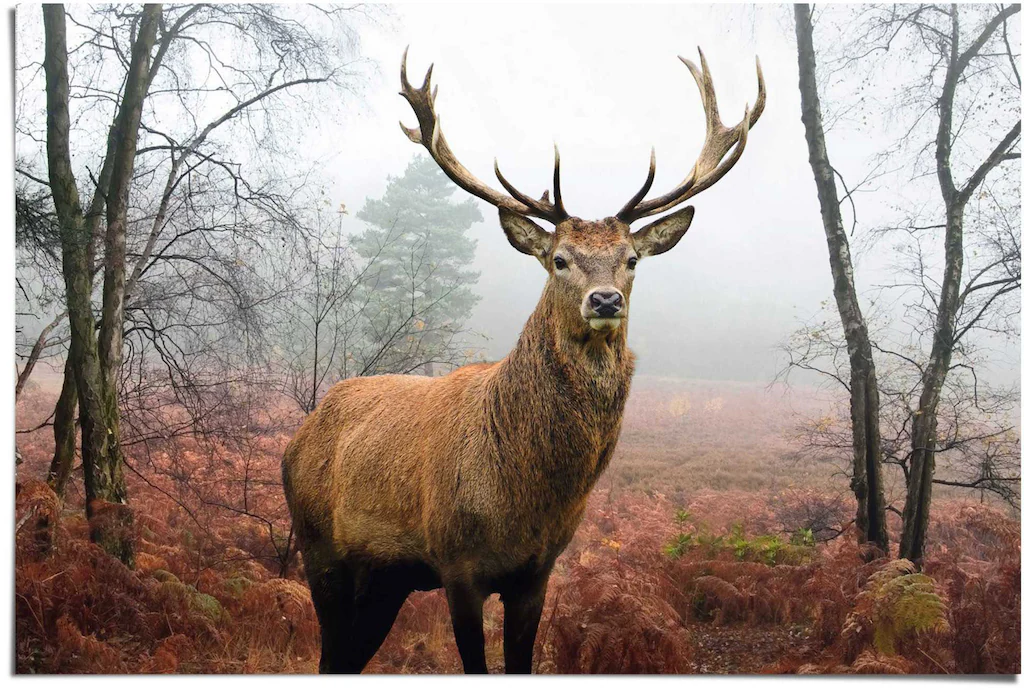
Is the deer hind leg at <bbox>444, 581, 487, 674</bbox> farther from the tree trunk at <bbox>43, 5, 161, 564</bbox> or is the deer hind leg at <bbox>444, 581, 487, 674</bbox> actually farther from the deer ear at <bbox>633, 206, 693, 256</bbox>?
the tree trunk at <bbox>43, 5, 161, 564</bbox>

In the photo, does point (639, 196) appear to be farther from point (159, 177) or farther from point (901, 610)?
point (159, 177)

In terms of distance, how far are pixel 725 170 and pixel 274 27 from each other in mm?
2804

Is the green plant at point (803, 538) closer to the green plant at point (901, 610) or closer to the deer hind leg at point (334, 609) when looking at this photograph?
the green plant at point (901, 610)

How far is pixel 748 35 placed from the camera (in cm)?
456

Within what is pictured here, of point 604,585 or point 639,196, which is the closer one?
point 639,196

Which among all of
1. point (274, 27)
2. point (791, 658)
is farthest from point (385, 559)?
point (274, 27)

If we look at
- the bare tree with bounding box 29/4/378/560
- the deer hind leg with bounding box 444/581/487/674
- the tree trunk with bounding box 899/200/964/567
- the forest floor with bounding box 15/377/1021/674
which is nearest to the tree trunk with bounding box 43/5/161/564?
the bare tree with bounding box 29/4/378/560

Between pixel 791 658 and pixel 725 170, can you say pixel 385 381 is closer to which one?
pixel 725 170

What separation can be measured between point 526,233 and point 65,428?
2.75 meters

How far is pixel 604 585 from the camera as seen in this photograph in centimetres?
385

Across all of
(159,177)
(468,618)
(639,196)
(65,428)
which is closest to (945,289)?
(639,196)

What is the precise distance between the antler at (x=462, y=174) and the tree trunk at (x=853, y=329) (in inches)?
82.9

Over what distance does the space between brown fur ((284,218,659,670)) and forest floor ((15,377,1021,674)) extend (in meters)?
0.89

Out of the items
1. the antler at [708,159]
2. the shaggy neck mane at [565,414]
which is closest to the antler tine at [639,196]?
the antler at [708,159]
